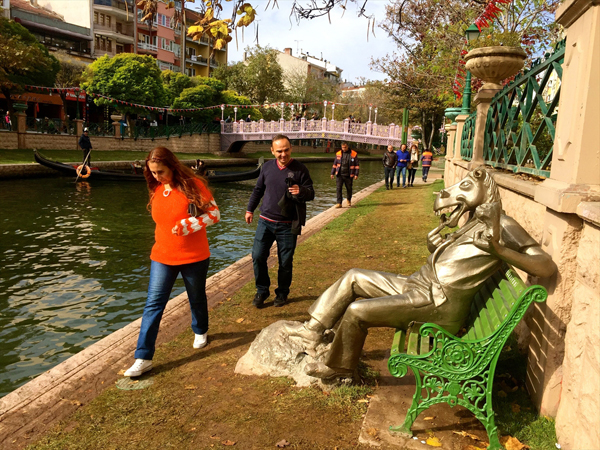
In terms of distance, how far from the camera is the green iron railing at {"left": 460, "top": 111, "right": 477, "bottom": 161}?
348 inches

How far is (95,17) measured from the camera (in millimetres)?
47125

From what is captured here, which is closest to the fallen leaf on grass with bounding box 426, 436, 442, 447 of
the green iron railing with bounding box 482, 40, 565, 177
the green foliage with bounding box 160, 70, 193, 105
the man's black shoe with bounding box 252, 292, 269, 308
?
the green iron railing with bounding box 482, 40, 565, 177

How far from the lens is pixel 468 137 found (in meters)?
9.53

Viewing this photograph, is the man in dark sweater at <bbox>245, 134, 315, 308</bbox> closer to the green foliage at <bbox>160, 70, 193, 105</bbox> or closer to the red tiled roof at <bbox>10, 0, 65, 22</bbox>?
the green foliage at <bbox>160, 70, 193, 105</bbox>

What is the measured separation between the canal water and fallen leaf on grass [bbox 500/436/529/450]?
4.20 meters

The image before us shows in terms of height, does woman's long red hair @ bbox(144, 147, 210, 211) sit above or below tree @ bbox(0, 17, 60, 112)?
below

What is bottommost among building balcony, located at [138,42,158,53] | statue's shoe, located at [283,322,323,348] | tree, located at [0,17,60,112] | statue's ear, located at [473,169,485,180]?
statue's shoe, located at [283,322,323,348]

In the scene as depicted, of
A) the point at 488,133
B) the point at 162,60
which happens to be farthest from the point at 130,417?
the point at 162,60

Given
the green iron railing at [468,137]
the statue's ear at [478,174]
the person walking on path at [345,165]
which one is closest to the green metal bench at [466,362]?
the statue's ear at [478,174]

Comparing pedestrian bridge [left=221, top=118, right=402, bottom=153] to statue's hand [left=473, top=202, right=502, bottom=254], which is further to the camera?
pedestrian bridge [left=221, top=118, right=402, bottom=153]

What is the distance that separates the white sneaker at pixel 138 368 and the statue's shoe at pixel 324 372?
4.44 ft

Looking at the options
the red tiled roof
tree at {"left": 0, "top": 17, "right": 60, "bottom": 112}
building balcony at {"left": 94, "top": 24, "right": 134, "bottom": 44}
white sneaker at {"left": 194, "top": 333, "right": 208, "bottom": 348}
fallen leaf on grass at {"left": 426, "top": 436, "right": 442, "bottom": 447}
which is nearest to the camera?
fallen leaf on grass at {"left": 426, "top": 436, "right": 442, "bottom": 447}

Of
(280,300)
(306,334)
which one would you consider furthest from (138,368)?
(280,300)

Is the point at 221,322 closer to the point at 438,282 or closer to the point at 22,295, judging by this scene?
the point at 438,282
